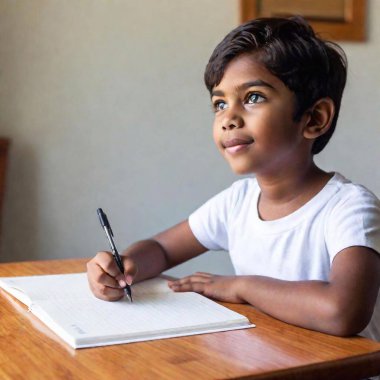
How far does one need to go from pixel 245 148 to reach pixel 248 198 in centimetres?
22

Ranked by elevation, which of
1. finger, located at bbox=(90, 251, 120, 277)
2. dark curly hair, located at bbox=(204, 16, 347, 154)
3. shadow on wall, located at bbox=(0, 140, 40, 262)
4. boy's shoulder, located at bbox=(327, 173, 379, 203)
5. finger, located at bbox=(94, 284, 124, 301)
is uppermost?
dark curly hair, located at bbox=(204, 16, 347, 154)

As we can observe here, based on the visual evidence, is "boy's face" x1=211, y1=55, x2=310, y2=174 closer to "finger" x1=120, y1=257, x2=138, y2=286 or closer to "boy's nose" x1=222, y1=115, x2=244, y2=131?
"boy's nose" x1=222, y1=115, x2=244, y2=131

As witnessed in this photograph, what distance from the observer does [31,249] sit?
2074 mm

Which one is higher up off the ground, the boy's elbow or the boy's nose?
the boy's nose

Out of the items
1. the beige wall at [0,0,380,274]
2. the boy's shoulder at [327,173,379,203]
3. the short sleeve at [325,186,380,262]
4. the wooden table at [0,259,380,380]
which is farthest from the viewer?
the beige wall at [0,0,380,274]

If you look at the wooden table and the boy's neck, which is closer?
the wooden table

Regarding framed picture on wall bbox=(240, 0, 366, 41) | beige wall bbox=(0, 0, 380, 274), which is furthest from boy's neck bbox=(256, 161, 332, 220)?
framed picture on wall bbox=(240, 0, 366, 41)

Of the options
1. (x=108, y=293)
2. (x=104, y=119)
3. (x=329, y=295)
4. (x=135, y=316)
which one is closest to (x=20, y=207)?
(x=104, y=119)

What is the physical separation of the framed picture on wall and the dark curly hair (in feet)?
3.35

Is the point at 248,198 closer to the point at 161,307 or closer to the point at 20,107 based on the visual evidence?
the point at 161,307

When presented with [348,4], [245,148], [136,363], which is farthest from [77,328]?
[348,4]

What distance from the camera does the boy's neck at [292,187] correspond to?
4.27 feet

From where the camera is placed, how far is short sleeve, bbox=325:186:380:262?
109 centimetres

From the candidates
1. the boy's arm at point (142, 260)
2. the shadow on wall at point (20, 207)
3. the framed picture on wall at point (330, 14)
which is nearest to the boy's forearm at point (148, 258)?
the boy's arm at point (142, 260)
